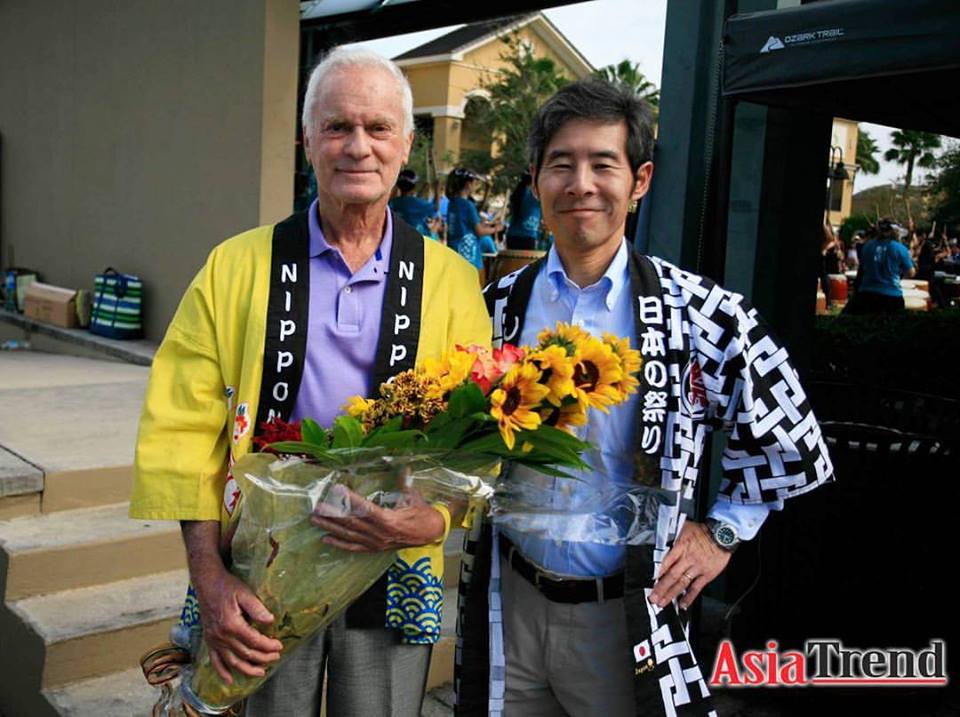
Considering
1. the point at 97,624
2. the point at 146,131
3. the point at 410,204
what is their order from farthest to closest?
the point at 410,204
the point at 146,131
the point at 97,624

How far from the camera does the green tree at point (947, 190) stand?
22825 millimetres

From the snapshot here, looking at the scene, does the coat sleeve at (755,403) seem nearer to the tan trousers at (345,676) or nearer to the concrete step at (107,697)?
the tan trousers at (345,676)

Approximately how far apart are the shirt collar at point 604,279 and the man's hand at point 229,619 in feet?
2.99

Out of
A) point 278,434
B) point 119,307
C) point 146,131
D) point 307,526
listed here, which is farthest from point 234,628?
point 146,131

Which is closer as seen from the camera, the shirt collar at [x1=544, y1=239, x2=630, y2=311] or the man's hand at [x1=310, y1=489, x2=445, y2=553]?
the man's hand at [x1=310, y1=489, x2=445, y2=553]

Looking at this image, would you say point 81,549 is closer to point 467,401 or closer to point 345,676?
point 345,676

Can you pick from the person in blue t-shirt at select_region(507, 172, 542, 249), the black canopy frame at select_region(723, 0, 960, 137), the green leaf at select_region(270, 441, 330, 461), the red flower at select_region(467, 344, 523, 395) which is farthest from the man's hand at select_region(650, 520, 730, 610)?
the person in blue t-shirt at select_region(507, 172, 542, 249)

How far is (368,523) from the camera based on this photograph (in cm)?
166

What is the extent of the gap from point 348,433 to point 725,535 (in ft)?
2.99

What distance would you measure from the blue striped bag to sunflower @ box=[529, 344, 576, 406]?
7.15 meters

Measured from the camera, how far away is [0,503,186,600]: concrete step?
3402mm

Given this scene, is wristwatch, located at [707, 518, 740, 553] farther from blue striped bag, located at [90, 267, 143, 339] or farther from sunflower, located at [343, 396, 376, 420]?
blue striped bag, located at [90, 267, 143, 339]

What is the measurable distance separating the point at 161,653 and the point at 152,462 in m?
0.40

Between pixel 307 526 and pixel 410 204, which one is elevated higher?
pixel 410 204
